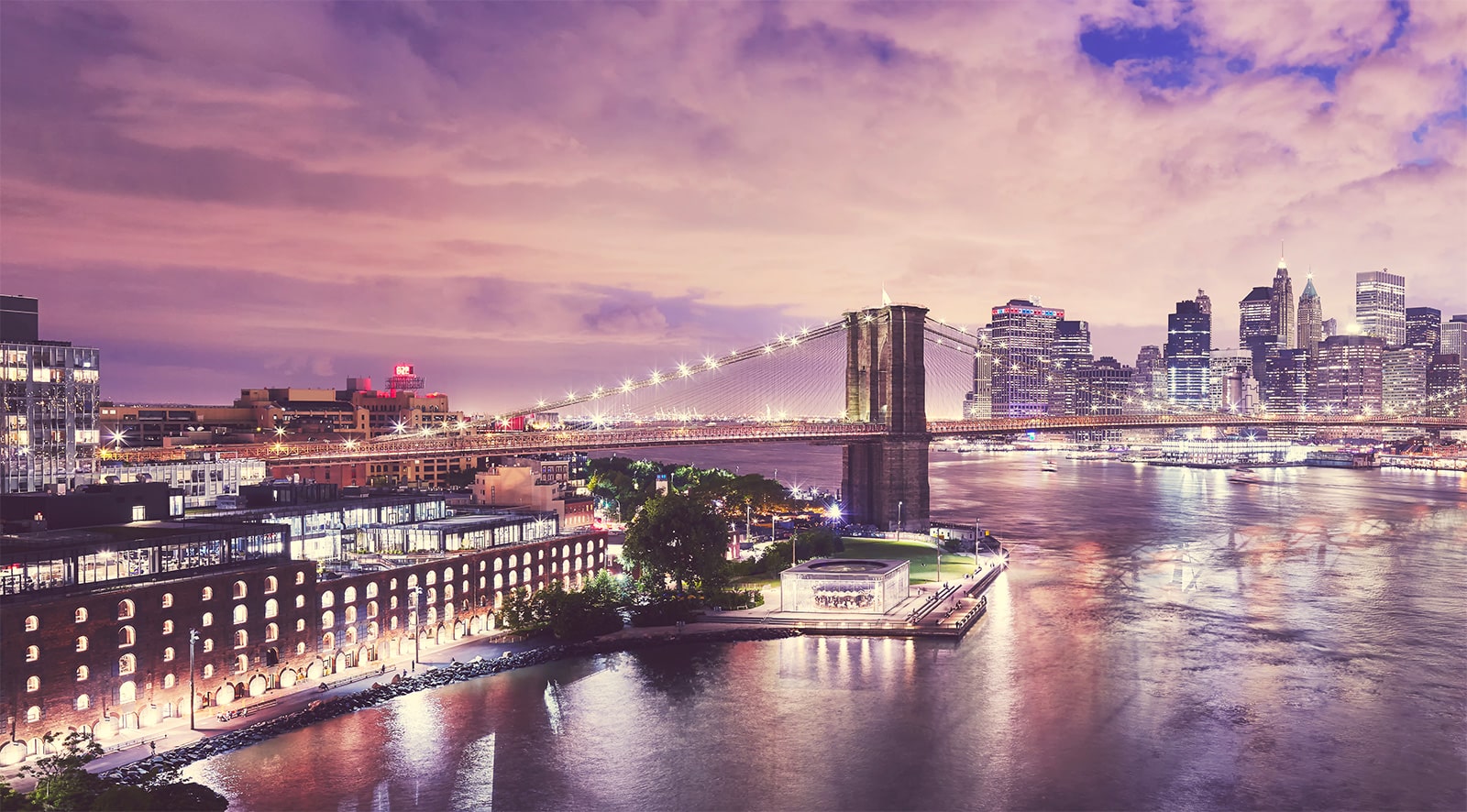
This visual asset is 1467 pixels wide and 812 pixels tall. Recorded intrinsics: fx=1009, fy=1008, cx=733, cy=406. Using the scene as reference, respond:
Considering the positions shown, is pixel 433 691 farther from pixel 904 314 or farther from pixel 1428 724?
pixel 904 314

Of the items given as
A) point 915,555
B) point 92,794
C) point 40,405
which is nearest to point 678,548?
point 915,555

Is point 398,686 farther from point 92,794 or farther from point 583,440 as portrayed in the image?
point 583,440

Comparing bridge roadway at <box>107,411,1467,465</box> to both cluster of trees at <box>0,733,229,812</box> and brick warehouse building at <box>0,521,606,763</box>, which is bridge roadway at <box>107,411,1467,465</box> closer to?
brick warehouse building at <box>0,521,606,763</box>

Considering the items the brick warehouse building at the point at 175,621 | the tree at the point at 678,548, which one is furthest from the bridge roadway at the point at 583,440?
the brick warehouse building at the point at 175,621

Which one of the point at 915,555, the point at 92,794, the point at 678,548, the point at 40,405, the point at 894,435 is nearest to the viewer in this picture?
the point at 92,794

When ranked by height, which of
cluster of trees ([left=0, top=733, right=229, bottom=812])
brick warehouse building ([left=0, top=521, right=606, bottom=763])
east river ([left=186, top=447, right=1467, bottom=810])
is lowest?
east river ([left=186, top=447, right=1467, bottom=810])

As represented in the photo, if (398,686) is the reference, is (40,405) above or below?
above

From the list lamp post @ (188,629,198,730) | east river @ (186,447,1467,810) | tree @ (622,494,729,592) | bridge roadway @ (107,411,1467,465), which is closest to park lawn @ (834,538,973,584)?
east river @ (186,447,1467,810)
